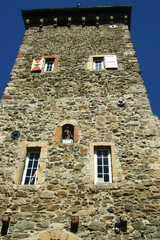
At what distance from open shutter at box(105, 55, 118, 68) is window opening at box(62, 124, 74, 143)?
12.4 feet

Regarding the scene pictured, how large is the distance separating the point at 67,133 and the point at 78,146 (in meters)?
0.76

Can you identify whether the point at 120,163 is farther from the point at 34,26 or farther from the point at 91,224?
the point at 34,26

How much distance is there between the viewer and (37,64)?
38.3 ft

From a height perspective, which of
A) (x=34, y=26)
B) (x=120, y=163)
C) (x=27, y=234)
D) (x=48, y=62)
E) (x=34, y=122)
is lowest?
(x=27, y=234)

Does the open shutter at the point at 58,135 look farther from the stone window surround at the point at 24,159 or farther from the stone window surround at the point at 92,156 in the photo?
the stone window surround at the point at 92,156

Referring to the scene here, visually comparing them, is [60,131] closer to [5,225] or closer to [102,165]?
[102,165]

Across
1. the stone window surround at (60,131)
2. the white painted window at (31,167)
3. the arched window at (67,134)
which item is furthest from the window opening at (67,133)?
the white painted window at (31,167)

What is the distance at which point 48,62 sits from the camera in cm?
1216

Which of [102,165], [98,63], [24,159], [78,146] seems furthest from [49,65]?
[102,165]

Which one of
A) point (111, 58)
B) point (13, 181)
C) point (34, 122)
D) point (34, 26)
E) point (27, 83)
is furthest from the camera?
point (34, 26)

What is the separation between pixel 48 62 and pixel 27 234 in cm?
799

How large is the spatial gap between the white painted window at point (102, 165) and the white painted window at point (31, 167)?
185cm

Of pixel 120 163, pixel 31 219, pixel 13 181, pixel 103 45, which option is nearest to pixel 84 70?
pixel 103 45

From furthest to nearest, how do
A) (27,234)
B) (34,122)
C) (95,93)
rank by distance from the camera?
(95,93)
(34,122)
(27,234)
